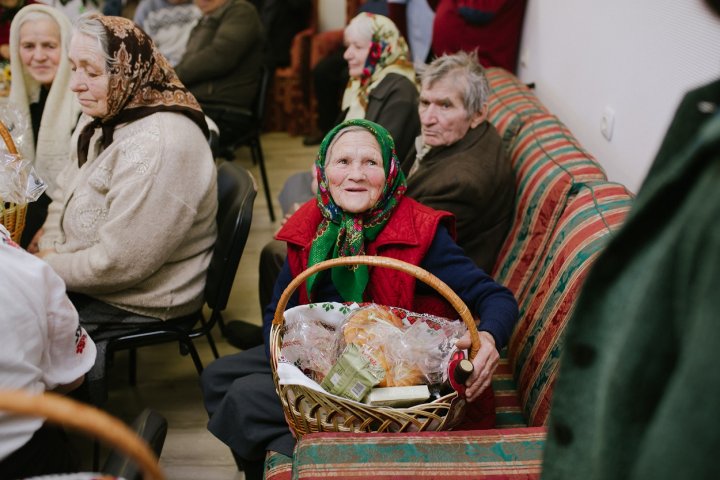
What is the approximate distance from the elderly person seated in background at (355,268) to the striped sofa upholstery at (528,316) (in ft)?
0.41

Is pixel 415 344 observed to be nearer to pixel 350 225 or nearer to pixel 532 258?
pixel 350 225

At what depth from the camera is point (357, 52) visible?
293 centimetres

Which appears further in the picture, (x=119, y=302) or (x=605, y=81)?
(x=605, y=81)

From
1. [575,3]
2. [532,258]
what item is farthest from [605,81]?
[532,258]

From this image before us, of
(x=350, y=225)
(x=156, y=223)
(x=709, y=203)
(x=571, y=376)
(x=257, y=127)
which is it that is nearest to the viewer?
(x=709, y=203)

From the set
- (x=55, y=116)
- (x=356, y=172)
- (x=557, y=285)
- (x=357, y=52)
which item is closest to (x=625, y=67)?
(x=557, y=285)

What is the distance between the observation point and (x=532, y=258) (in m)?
1.81

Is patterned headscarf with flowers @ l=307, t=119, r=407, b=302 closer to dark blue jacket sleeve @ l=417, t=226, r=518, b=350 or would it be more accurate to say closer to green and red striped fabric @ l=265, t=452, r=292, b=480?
dark blue jacket sleeve @ l=417, t=226, r=518, b=350

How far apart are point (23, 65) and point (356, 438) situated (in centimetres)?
227

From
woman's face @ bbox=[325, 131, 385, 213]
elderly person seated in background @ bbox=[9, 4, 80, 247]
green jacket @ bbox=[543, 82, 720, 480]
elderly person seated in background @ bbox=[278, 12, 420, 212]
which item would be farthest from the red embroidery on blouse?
elderly person seated in background @ bbox=[278, 12, 420, 212]

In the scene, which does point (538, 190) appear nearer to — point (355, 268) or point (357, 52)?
point (355, 268)

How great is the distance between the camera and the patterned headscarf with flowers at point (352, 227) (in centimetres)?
159

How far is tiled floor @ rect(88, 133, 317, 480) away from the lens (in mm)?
2035

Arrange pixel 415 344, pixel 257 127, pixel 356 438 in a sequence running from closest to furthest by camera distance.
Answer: pixel 356 438 → pixel 415 344 → pixel 257 127
